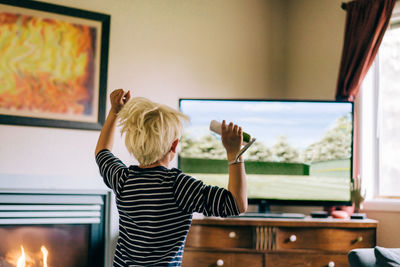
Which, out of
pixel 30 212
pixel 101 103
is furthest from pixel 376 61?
pixel 30 212

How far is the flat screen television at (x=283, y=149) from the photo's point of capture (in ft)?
10.6

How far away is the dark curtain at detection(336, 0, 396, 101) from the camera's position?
11.0ft

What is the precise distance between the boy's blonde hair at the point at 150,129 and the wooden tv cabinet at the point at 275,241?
165 centimetres

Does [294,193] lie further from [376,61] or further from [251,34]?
[251,34]

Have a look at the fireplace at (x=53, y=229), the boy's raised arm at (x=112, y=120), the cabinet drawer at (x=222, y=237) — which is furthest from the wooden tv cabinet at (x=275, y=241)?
the boy's raised arm at (x=112, y=120)

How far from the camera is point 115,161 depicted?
1.56 m

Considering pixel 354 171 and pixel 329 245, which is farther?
pixel 354 171

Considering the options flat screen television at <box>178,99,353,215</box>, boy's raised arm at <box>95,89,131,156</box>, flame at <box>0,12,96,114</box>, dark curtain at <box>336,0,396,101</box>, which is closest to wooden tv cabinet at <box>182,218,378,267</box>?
flat screen television at <box>178,99,353,215</box>

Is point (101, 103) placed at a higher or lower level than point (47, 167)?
higher

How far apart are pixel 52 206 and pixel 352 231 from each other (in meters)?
1.87

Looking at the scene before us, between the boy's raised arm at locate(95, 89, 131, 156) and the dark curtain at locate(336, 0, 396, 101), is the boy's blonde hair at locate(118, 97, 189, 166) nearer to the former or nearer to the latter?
the boy's raised arm at locate(95, 89, 131, 156)

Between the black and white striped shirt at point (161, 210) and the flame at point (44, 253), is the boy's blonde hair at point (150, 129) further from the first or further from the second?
the flame at point (44, 253)

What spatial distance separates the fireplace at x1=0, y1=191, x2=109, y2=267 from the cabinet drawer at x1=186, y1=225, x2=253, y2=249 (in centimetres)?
72

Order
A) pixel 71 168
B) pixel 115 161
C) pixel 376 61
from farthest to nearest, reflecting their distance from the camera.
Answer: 1. pixel 376 61
2. pixel 71 168
3. pixel 115 161
